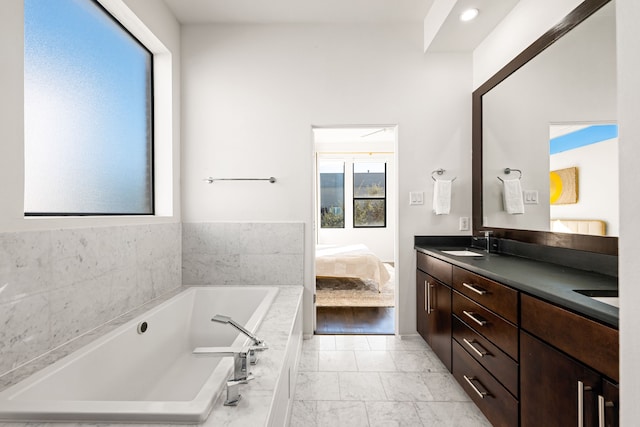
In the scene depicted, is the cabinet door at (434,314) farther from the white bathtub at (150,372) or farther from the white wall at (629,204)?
the white wall at (629,204)

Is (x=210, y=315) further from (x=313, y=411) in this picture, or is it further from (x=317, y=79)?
(x=317, y=79)

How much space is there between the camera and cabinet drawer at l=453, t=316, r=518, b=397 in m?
1.46

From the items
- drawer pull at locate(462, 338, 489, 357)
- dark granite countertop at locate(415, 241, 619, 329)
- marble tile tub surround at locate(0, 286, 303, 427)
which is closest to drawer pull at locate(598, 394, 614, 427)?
dark granite countertop at locate(415, 241, 619, 329)

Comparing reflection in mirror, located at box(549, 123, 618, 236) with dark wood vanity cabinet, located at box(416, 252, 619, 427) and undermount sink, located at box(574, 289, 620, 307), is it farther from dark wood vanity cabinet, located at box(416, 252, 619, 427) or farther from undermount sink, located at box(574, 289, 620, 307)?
dark wood vanity cabinet, located at box(416, 252, 619, 427)

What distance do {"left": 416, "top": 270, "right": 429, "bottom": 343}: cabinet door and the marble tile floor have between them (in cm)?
13

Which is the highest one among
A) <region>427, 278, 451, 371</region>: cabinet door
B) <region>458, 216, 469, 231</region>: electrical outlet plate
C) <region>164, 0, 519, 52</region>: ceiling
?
<region>164, 0, 519, 52</region>: ceiling

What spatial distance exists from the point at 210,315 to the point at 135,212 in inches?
38.1

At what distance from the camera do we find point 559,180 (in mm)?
1779

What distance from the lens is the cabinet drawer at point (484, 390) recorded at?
1.48 m

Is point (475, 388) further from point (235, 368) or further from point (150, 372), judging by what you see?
point (150, 372)

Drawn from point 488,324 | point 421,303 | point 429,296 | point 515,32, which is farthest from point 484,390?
point 515,32

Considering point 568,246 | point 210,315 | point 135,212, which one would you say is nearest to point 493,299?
point 568,246

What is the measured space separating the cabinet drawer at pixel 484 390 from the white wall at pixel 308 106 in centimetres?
84

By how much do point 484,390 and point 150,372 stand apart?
6.08 ft
